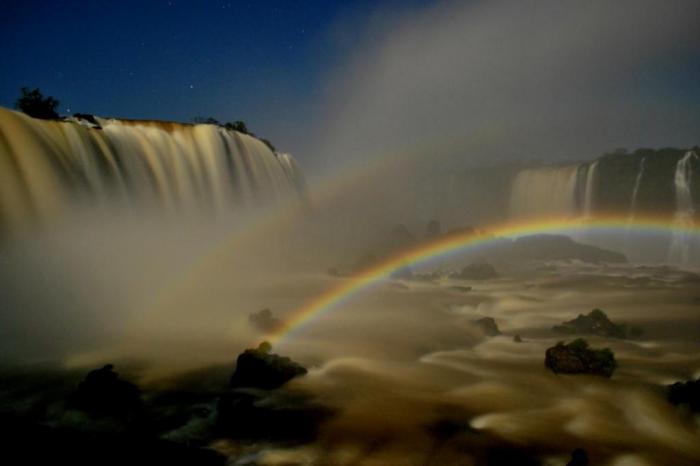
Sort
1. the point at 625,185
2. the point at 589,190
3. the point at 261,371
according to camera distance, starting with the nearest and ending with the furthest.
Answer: the point at 261,371
the point at 625,185
the point at 589,190

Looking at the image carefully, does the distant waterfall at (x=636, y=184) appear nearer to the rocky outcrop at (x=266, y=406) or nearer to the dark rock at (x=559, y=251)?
the dark rock at (x=559, y=251)

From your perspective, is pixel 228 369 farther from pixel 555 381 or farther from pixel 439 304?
pixel 439 304

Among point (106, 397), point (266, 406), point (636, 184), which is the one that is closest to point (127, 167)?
point (106, 397)

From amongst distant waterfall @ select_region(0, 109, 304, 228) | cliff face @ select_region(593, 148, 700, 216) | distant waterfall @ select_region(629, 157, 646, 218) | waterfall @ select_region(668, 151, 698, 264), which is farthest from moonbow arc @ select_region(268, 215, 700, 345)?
distant waterfall @ select_region(0, 109, 304, 228)

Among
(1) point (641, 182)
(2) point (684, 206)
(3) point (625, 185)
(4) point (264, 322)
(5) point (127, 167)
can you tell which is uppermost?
(1) point (641, 182)

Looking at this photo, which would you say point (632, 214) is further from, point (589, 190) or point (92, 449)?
point (92, 449)

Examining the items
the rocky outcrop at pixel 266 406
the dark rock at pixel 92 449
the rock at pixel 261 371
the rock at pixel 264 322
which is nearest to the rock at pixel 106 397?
the dark rock at pixel 92 449

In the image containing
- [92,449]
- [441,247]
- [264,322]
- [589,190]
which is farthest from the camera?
[589,190]
